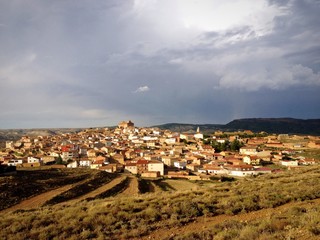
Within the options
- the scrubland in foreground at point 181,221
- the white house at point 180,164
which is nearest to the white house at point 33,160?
the white house at point 180,164

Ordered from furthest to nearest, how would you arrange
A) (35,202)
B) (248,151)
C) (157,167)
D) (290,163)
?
(248,151)
(290,163)
(157,167)
(35,202)

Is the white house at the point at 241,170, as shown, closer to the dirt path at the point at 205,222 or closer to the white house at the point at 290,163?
the white house at the point at 290,163

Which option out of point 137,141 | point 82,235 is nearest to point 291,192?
point 82,235

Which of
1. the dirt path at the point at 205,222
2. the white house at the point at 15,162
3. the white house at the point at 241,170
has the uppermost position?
the dirt path at the point at 205,222

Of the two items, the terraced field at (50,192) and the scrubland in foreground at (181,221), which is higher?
the scrubland in foreground at (181,221)

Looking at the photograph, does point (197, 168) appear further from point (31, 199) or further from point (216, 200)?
point (216, 200)

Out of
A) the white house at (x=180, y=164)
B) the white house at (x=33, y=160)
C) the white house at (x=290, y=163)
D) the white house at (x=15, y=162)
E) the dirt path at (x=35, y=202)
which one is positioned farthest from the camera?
the white house at (x=180, y=164)

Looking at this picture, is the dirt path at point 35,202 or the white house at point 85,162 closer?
the dirt path at point 35,202

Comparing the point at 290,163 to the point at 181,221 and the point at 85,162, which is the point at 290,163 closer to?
the point at 85,162

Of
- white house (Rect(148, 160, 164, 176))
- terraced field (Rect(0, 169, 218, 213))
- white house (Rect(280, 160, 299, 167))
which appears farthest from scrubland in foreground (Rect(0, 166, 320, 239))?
white house (Rect(280, 160, 299, 167))

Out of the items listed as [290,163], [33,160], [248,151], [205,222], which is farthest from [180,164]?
[205,222]

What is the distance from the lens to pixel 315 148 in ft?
359

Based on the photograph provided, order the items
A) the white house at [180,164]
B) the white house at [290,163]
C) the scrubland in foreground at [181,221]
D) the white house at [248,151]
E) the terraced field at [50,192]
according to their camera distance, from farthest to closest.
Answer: the white house at [248,151]
the white house at [180,164]
the white house at [290,163]
the terraced field at [50,192]
the scrubland in foreground at [181,221]

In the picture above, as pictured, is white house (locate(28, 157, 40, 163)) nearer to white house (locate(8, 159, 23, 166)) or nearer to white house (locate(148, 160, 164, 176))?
white house (locate(8, 159, 23, 166))
